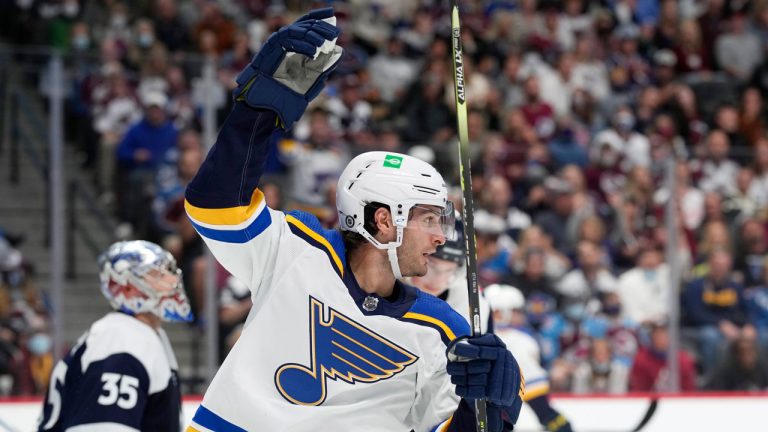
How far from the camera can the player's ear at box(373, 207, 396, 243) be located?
2.82m

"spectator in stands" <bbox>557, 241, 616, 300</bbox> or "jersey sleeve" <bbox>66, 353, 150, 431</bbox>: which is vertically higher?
"jersey sleeve" <bbox>66, 353, 150, 431</bbox>

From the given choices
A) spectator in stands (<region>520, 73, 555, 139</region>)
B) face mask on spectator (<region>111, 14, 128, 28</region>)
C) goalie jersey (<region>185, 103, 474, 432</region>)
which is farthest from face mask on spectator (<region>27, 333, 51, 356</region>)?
spectator in stands (<region>520, 73, 555, 139</region>)

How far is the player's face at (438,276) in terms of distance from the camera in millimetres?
4156

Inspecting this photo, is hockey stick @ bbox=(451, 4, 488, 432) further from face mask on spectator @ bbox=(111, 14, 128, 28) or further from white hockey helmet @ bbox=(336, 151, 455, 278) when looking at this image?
face mask on spectator @ bbox=(111, 14, 128, 28)

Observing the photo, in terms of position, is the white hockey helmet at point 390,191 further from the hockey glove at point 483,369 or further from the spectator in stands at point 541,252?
the spectator in stands at point 541,252

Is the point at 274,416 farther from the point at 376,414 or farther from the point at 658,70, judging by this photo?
the point at 658,70

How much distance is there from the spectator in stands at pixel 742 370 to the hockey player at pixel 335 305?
14.2ft

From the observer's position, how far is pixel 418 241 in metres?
2.83

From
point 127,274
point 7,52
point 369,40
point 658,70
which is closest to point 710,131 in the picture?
point 658,70

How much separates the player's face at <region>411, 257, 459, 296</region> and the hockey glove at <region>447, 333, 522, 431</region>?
1488mm

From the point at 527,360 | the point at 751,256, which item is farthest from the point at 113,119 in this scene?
the point at 751,256

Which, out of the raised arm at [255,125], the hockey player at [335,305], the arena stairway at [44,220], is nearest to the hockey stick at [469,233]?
the hockey player at [335,305]

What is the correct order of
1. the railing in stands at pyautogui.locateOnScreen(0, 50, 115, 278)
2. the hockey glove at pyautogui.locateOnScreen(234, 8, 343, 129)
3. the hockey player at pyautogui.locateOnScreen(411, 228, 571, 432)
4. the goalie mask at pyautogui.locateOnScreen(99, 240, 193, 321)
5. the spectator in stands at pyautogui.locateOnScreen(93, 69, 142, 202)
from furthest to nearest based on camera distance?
the spectator in stands at pyautogui.locateOnScreen(93, 69, 142, 202) < the railing in stands at pyautogui.locateOnScreen(0, 50, 115, 278) < the hockey player at pyautogui.locateOnScreen(411, 228, 571, 432) < the goalie mask at pyautogui.locateOnScreen(99, 240, 193, 321) < the hockey glove at pyautogui.locateOnScreen(234, 8, 343, 129)

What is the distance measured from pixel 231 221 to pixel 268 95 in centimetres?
27
